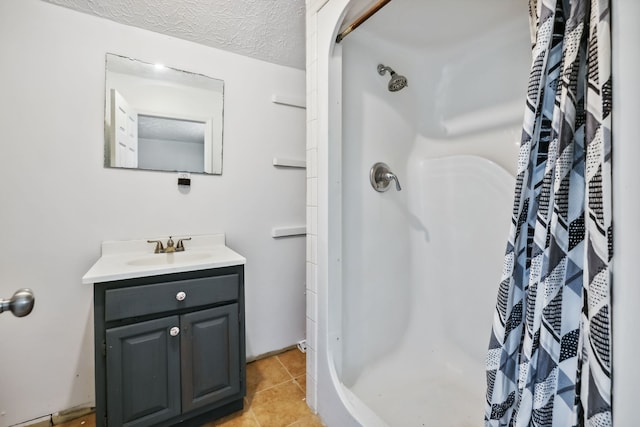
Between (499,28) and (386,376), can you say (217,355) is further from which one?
(499,28)

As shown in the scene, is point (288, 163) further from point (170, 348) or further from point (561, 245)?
point (561, 245)

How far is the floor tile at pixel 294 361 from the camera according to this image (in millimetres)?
1628

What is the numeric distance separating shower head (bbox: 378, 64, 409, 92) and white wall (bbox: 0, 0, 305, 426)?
918mm

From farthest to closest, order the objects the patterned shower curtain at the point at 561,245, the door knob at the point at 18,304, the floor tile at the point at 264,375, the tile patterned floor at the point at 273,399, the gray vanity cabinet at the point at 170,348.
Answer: the floor tile at the point at 264,375 < the tile patterned floor at the point at 273,399 < the gray vanity cabinet at the point at 170,348 < the door knob at the point at 18,304 < the patterned shower curtain at the point at 561,245

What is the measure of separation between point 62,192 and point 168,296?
30.4 inches

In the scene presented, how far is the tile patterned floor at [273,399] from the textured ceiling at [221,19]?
6.49 feet

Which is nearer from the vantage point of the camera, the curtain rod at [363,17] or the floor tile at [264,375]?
Answer: the curtain rod at [363,17]

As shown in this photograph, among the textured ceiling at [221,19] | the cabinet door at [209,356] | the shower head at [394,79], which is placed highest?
the textured ceiling at [221,19]

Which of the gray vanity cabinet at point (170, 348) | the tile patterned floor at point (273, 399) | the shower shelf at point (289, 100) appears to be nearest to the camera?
the gray vanity cabinet at point (170, 348)

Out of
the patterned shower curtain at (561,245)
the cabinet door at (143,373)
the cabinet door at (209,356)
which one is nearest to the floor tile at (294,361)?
the cabinet door at (209,356)

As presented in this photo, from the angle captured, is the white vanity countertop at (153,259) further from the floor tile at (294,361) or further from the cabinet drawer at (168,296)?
the floor tile at (294,361)

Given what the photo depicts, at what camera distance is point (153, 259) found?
1322mm

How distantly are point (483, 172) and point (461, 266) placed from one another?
A: 51cm
